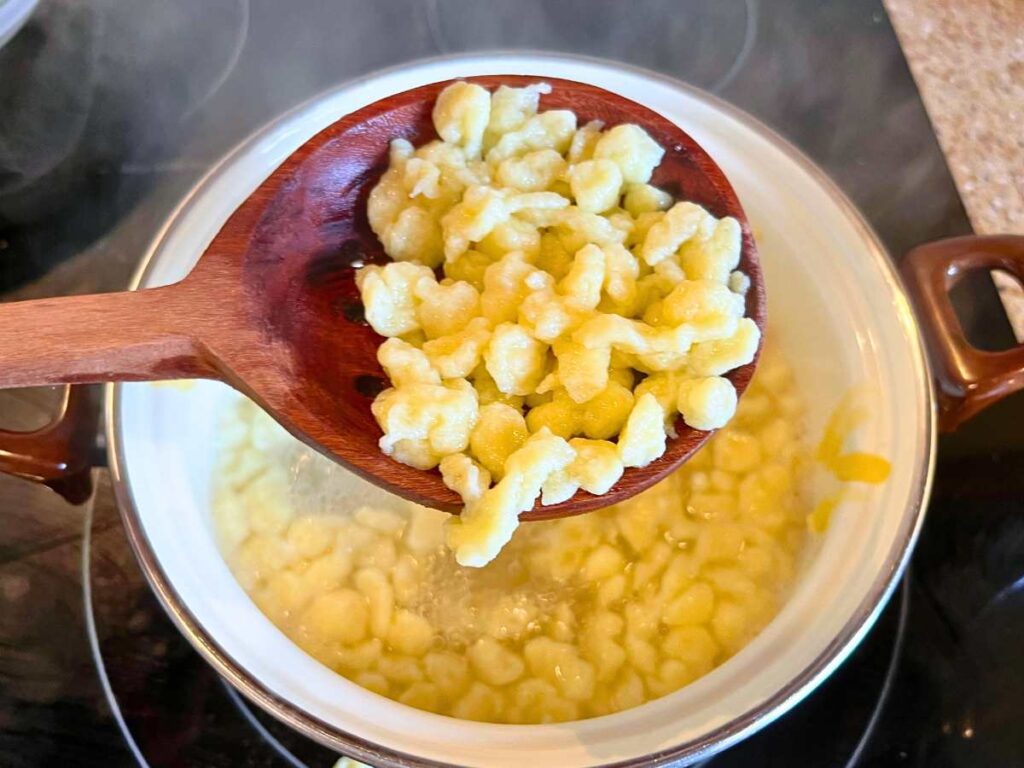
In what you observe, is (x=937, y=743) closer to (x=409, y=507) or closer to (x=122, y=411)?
(x=409, y=507)

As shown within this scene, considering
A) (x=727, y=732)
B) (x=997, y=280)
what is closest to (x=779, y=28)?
(x=997, y=280)

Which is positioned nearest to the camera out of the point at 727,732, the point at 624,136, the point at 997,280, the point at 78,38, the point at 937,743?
the point at 727,732

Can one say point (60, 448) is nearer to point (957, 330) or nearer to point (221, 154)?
point (221, 154)

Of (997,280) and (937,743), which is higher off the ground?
(997,280)

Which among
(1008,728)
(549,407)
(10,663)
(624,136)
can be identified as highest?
(624,136)

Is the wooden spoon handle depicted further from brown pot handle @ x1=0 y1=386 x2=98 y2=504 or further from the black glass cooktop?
the black glass cooktop

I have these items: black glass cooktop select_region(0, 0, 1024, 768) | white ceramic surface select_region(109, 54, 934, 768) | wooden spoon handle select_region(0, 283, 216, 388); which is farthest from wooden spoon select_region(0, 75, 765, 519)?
black glass cooktop select_region(0, 0, 1024, 768)

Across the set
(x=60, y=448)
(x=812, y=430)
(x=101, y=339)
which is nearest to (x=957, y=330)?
(x=812, y=430)

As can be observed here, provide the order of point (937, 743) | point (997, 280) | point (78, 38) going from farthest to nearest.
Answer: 1. point (78, 38)
2. point (997, 280)
3. point (937, 743)
